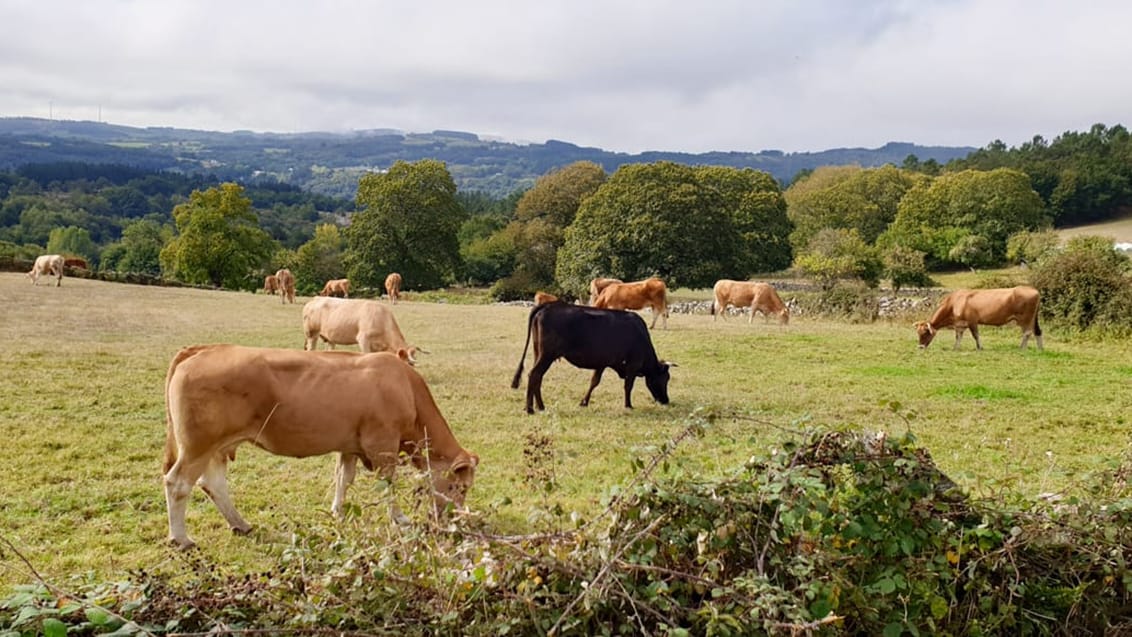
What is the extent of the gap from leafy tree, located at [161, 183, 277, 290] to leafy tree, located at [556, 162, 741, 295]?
2216cm

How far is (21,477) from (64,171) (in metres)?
222

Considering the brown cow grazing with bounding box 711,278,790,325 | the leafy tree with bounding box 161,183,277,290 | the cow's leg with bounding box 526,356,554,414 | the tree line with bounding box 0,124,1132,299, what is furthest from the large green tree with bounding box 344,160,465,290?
the cow's leg with bounding box 526,356,554,414

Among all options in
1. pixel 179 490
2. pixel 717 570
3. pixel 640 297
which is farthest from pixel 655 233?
pixel 717 570

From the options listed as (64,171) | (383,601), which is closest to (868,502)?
(383,601)

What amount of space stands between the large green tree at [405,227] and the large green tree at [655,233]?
35.5 ft

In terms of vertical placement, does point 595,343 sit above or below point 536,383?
above

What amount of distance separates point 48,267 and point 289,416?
32792 millimetres

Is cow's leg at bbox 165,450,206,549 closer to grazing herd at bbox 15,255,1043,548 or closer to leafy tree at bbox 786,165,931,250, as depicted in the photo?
grazing herd at bbox 15,255,1043,548

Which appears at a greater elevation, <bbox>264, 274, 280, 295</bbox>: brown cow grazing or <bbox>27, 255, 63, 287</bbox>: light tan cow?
<bbox>27, 255, 63, 287</bbox>: light tan cow

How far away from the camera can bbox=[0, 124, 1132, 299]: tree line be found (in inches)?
1854

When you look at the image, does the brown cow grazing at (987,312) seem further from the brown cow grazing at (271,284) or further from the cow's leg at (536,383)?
the brown cow grazing at (271,284)

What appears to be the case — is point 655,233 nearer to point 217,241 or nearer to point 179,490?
point 217,241

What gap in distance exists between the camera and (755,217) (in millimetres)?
52844

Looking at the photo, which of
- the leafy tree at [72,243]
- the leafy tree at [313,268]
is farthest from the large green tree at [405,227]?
the leafy tree at [72,243]
